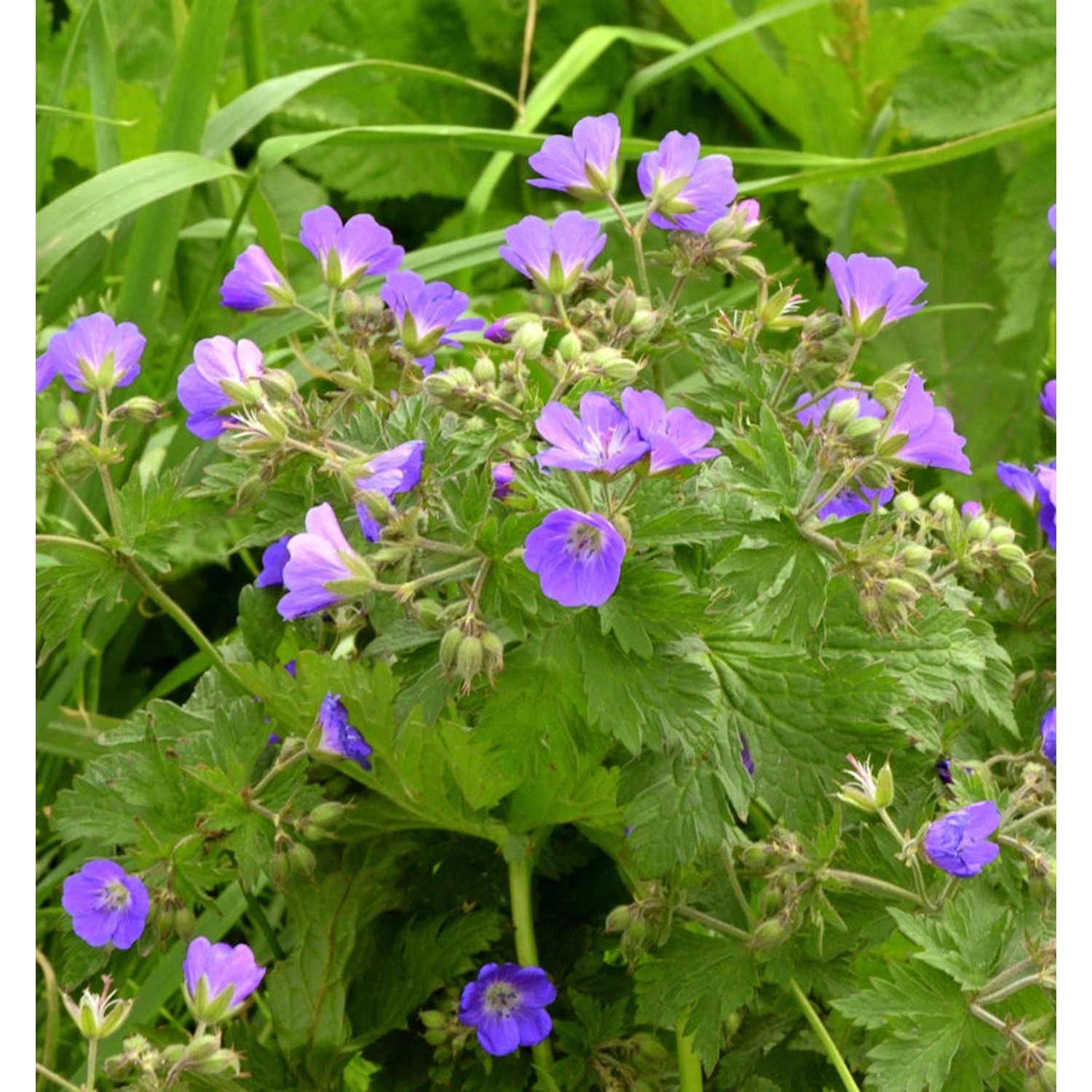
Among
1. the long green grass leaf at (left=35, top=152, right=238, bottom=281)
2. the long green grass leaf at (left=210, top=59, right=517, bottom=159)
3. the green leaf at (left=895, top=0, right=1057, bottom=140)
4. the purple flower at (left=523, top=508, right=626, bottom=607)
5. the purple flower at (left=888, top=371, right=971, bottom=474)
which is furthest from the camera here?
the green leaf at (left=895, top=0, right=1057, bottom=140)

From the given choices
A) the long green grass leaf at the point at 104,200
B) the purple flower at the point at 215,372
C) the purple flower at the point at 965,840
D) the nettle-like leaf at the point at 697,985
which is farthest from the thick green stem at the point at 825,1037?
the long green grass leaf at the point at 104,200

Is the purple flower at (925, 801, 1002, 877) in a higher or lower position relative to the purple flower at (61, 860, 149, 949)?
higher

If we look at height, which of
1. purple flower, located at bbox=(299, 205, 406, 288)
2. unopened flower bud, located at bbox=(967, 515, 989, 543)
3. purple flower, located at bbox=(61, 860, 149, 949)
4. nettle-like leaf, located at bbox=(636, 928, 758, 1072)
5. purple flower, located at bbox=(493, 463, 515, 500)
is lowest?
nettle-like leaf, located at bbox=(636, 928, 758, 1072)

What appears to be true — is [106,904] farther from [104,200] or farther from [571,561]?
[104,200]

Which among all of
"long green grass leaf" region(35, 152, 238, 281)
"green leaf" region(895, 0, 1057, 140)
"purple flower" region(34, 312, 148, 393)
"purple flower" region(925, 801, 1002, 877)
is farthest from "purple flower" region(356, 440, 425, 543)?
"green leaf" region(895, 0, 1057, 140)

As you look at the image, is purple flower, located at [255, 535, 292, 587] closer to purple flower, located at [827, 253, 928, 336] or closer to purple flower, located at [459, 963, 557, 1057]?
purple flower, located at [459, 963, 557, 1057]

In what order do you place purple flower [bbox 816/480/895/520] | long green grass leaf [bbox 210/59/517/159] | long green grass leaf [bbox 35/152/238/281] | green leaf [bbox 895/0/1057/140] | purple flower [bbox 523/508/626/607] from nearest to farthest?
purple flower [bbox 523/508/626/607]
purple flower [bbox 816/480/895/520]
long green grass leaf [bbox 35/152/238/281]
long green grass leaf [bbox 210/59/517/159]
green leaf [bbox 895/0/1057/140]

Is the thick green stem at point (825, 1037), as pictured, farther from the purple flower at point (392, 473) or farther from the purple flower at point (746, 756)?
the purple flower at point (392, 473)

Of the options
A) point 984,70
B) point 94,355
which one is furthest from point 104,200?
point 984,70
